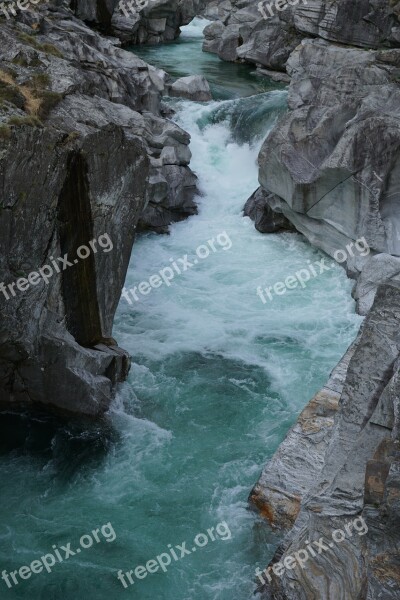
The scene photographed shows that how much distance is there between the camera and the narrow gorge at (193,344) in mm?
8859

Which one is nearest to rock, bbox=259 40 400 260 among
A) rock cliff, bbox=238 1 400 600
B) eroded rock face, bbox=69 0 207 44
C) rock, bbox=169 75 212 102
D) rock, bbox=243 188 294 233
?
rock cliff, bbox=238 1 400 600

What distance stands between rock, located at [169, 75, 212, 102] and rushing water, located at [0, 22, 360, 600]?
8.70 metres

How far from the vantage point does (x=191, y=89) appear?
2891 cm

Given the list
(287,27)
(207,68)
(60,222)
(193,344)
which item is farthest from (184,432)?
(207,68)

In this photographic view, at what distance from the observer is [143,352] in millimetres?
16266

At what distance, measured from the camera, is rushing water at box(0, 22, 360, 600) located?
11031mm

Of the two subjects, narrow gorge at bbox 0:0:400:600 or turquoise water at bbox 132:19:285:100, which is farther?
turquoise water at bbox 132:19:285:100

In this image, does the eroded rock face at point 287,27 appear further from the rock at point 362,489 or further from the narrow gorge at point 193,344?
the rock at point 362,489

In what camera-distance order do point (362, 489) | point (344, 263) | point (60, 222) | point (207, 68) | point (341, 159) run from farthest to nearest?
point (207, 68)
point (344, 263)
point (341, 159)
point (60, 222)
point (362, 489)

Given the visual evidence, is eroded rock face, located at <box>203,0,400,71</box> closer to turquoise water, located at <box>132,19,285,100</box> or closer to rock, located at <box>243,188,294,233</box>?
turquoise water, located at <box>132,19,285,100</box>

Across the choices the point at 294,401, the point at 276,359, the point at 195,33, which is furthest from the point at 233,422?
the point at 195,33

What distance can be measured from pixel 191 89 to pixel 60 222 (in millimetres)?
17639

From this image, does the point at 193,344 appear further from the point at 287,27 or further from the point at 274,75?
the point at 287,27

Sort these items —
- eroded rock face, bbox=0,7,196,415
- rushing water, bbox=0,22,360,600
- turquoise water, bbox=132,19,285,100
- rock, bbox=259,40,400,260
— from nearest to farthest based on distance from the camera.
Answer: rushing water, bbox=0,22,360,600 < eroded rock face, bbox=0,7,196,415 < rock, bbox=259,40,400,260 < turquoise water, bbox=132,19,285,100
